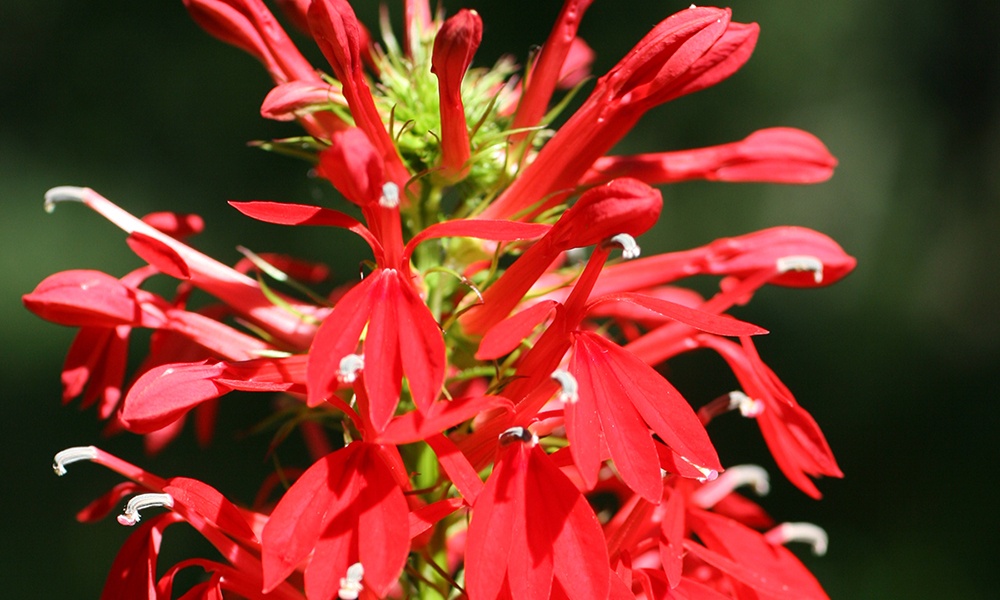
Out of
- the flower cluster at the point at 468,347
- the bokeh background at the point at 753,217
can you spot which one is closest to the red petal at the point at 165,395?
the flower cluster at the point at 468,347

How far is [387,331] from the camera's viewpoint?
1.97 ft

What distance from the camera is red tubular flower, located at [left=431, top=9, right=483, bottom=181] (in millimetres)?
682

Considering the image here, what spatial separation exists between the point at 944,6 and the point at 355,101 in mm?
2406

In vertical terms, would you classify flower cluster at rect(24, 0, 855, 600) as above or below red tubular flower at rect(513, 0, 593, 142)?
below

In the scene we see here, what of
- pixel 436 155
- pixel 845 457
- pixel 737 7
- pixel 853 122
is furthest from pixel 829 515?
pixel 436 155

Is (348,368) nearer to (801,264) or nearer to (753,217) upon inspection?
(801,264)

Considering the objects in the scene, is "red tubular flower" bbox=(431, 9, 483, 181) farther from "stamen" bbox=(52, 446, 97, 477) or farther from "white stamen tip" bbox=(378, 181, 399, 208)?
"stamen" bbox=(52, 446, 97, 477)

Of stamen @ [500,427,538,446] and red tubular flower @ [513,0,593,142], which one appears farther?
red tubular flower @ [513,0,593,142]

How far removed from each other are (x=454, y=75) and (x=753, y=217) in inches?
83.1

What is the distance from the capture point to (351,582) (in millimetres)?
554

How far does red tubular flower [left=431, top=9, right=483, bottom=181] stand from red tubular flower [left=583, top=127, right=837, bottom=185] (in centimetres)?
15

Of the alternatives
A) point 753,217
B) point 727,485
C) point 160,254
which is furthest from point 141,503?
point 753,217

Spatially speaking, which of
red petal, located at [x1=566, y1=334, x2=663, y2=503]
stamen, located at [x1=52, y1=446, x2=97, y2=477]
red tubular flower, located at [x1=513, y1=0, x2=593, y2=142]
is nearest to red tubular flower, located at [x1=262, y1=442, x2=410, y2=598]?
red petal, located at [x1=566, y1=334, x2=663, y2=503]

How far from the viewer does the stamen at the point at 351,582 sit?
55 cm
